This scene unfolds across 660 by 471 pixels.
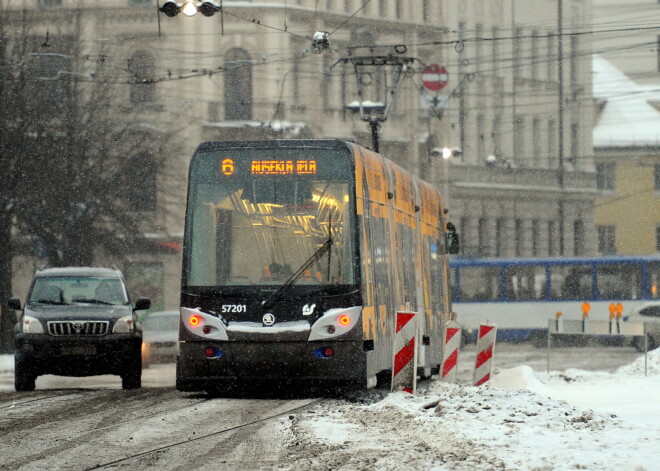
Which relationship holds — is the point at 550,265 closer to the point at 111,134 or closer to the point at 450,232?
the point at 111,134

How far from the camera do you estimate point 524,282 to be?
53625 millimetres

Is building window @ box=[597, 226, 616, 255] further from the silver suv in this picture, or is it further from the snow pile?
the silver suv

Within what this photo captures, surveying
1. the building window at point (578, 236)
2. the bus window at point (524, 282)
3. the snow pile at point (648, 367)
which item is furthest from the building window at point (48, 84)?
the building window at point (578, 236)

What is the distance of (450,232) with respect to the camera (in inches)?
1105

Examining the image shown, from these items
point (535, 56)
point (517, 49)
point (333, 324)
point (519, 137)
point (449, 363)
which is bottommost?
point (449, 363)

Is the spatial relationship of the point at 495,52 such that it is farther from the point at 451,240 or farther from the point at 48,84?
the point at 451,240

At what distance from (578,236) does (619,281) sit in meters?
20.4

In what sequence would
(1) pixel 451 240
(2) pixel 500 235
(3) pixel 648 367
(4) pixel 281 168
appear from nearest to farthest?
(4) pixel 281 168, (1) pixel 451 240, (3) pixel 648 367, (2) pixel 500 235

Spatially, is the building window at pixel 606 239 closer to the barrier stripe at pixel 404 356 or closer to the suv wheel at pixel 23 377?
the suv wheel at pixel 23 377

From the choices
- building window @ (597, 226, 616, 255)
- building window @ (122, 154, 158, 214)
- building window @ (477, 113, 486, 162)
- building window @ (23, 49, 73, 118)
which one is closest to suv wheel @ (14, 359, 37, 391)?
building window @ (23, 49, 73, 118)

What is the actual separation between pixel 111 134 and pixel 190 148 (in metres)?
12.1

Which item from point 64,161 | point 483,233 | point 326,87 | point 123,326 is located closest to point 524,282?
point 326,87

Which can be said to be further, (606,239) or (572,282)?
(606,239)

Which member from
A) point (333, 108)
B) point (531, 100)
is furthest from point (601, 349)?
point (531, 100)
